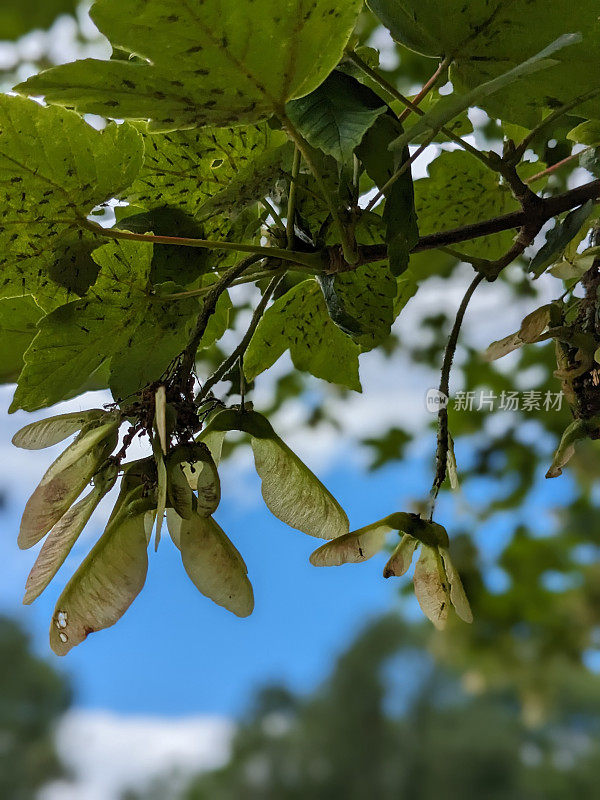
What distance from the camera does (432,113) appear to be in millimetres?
175

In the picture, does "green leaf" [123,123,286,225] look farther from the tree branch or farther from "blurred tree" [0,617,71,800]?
"blurred tree" [0,617,71,800]

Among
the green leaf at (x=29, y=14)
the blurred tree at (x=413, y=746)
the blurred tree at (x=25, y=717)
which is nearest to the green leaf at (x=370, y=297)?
the green leaf at (x=29, y=14)

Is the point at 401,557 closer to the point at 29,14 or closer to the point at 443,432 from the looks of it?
the point at 443,432

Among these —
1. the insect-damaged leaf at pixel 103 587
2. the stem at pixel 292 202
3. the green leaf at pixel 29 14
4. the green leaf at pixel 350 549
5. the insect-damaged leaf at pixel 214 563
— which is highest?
the green leaf at pixel 29 14

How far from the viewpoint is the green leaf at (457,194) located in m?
0.31

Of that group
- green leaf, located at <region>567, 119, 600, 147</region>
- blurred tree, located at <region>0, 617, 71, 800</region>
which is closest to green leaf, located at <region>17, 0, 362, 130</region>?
green leaf, located at <region>567, 119, 600, 147</region>

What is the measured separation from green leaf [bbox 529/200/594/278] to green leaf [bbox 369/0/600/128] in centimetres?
3

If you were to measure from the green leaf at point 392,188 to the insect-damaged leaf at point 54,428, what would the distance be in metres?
0.09

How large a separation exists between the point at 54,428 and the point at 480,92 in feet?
0.44

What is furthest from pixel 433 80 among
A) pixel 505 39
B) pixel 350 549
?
pixel 350 549

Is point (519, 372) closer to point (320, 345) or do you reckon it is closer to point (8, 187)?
point (320, 345)

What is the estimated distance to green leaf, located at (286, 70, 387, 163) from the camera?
7.4 inches

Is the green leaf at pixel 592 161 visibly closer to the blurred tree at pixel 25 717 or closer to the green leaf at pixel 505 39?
the green leaf at pixel 505 39

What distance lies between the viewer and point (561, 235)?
245mm
